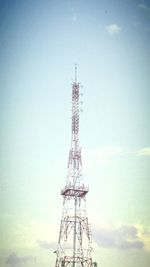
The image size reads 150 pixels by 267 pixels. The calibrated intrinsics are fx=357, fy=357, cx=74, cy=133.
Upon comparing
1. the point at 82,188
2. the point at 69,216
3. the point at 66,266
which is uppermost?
the point at 82,188

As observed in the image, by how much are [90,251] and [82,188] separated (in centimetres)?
986

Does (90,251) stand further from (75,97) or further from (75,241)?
(75,97)

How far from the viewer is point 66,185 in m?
57.9

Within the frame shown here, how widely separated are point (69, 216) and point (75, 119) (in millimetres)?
16128

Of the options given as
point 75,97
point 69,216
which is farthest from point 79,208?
point 75,97

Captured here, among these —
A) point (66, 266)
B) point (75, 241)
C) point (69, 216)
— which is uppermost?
point (69, 216)

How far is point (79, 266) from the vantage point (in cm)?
5475

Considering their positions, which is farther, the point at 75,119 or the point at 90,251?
the point at 75,119

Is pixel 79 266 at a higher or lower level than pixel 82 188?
lower

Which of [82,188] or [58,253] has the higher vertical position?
[82,188]

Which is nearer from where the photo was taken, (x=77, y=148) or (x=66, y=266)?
(x=66, y=266)

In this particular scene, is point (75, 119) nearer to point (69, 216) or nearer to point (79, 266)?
point (69, 216)

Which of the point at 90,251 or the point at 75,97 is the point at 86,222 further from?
the point at 75,97

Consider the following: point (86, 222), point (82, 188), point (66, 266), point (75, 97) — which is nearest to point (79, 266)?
point (66, 266)
